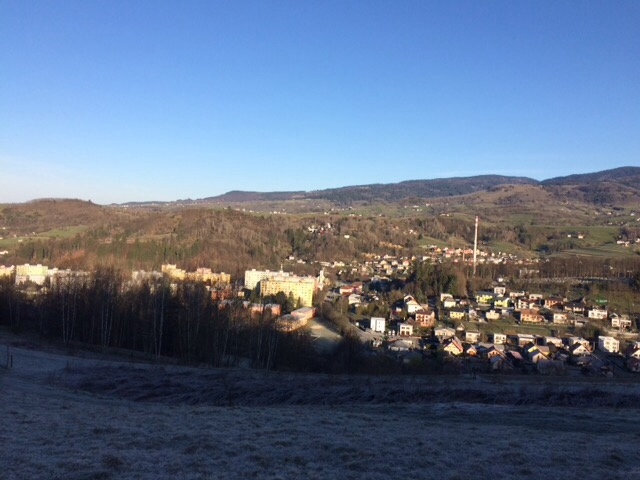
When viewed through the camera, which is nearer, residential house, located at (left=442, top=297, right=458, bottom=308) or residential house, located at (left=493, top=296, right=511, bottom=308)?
residential house, located at (left=493, top=296, right=511, bottom=308)

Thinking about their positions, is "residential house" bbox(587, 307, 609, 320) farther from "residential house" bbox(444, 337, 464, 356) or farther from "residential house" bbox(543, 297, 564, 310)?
"residential house" bbox(444, 337, 464, 356)

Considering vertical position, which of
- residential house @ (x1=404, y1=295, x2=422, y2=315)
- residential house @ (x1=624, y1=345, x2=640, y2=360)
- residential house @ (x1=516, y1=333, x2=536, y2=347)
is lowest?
residential house @ (x1=516, y1=333, x2=536, y2=347)

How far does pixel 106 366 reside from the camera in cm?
1658

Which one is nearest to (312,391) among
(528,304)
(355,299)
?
(355,299)

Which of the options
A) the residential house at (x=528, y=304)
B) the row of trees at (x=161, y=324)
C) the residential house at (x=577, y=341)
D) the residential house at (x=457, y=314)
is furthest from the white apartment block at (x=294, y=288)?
the residential house at (x=577, y=341)

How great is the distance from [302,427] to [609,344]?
26.7 m

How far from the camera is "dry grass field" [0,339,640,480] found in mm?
6977

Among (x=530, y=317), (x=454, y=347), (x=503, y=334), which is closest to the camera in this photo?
(x=454, y=347)

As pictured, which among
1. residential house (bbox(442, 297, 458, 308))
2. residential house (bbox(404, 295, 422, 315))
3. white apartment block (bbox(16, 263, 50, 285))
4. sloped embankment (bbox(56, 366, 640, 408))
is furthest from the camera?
white apartment block (bbox(16, 263, 50, 285))

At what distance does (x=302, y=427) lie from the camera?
30.4 feet

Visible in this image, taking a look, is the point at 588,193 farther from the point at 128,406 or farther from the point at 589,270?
the point at 128,406

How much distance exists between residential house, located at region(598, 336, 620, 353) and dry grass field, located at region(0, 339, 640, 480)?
1619cm

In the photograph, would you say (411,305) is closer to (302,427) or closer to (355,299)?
(355,299)

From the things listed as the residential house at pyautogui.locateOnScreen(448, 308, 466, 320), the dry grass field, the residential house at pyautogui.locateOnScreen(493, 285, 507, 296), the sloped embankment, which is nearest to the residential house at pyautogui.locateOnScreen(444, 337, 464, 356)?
the residential house at pyautogui.locateOnScreen(448, 308, 466, 320)
